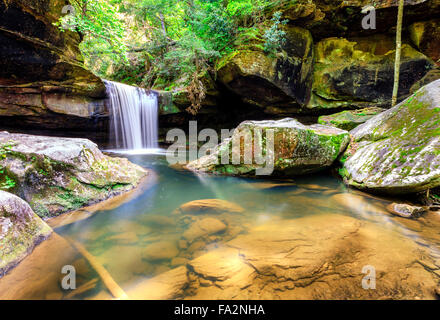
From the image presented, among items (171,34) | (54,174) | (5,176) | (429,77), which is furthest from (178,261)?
(171,34)

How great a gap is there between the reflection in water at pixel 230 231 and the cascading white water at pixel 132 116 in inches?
259

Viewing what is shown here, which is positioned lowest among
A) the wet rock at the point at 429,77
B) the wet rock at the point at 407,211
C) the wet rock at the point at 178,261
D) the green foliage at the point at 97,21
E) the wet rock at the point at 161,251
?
the wet rock at the point at 161,251

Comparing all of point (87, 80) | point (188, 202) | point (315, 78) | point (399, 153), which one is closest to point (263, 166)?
point (188, 202)

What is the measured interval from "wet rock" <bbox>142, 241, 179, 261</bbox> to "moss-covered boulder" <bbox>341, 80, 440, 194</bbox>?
3806mm

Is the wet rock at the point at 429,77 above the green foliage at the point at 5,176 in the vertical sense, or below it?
above

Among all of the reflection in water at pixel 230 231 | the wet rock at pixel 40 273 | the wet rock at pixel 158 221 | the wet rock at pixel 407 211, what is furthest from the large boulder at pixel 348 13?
the wet rock at pixel 40 273

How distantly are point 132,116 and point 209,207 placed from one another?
814 centimetres

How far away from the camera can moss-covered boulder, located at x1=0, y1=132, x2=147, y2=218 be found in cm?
293

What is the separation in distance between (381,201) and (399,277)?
2377mm

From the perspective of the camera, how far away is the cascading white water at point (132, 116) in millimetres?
9016

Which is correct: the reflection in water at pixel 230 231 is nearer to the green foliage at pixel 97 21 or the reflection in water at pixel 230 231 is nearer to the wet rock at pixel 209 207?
the wet rock at pixel 209 207
